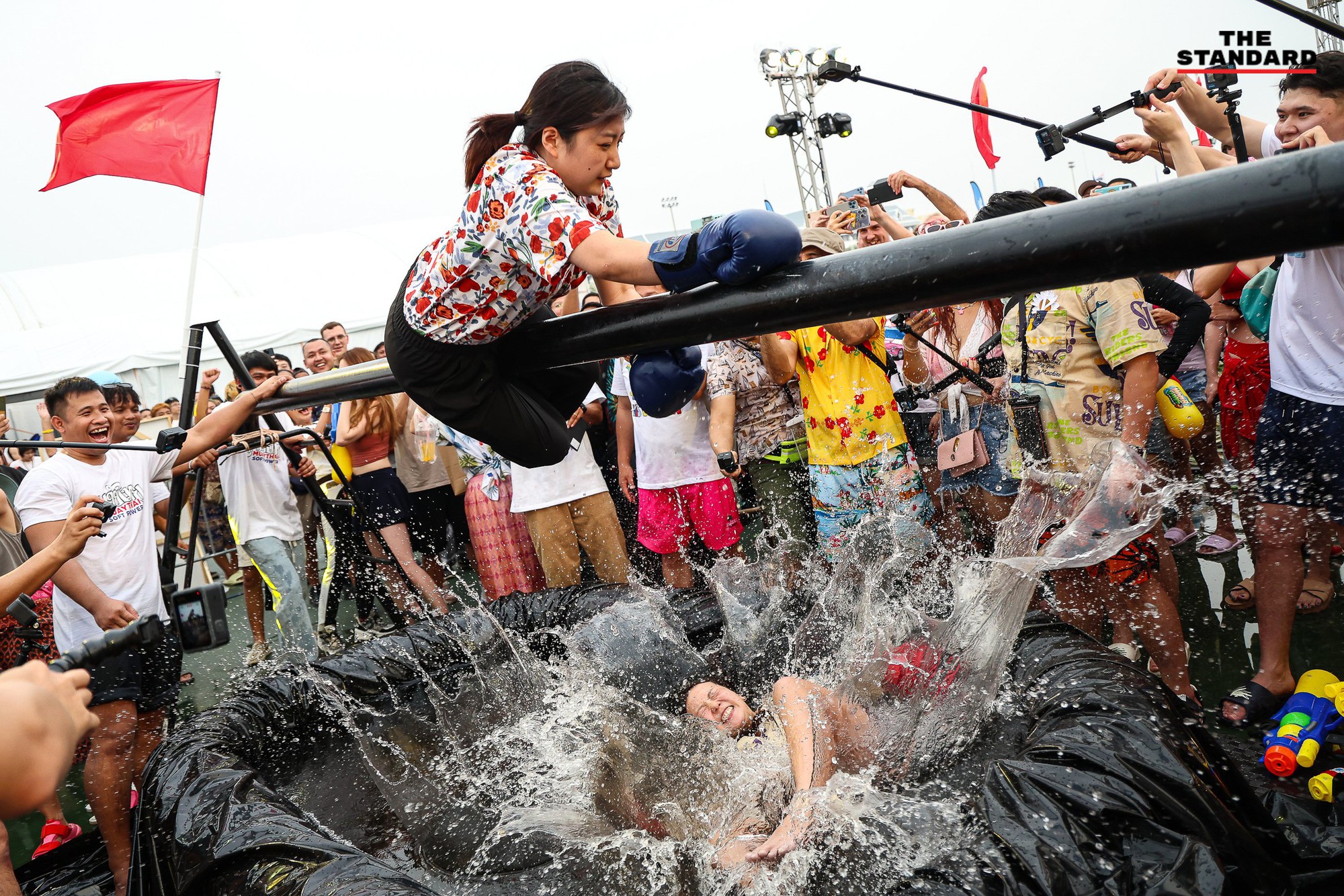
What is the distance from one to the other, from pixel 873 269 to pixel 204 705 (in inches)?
204

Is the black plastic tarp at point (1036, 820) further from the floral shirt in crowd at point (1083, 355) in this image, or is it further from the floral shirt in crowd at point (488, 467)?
the floral shirt in crowd at point (488, 467)

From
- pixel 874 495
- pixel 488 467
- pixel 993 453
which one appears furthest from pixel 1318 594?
pixel 488 467

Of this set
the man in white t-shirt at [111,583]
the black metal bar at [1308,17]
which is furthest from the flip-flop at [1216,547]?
the man in white t-shirt at [111,583]

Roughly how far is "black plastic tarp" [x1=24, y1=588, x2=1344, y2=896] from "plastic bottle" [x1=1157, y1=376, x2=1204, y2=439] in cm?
89

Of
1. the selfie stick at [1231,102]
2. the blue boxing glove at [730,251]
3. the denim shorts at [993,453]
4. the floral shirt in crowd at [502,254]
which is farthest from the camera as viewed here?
the denim shorts at [993,453]

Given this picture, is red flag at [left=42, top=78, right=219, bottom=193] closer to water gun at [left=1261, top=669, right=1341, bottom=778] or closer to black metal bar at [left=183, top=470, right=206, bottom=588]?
black metal bar at [left=183, top=470, right=206, bottom=588]

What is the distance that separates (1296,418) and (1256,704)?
935mm

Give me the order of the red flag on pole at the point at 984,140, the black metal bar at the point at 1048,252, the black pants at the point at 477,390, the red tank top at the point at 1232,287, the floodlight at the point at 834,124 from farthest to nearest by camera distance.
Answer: the floodlight at the point at 834,124 → the red flag on pole at the point at 984,140 → the red tank top at the point at 1232,287 → the black pants at the point at 477,390 → the black metal bar at the point at 1048,252

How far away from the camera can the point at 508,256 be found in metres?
1.99

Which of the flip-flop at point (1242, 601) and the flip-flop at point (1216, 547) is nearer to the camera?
the flip-flop at point (1242, 601)

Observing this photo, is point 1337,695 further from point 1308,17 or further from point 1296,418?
point 1308,17

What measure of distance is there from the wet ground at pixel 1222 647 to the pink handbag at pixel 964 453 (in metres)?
1.11

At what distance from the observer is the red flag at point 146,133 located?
11.2ft

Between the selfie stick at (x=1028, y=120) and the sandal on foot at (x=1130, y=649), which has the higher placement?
the selfie stick at (x=1028, y=120)
